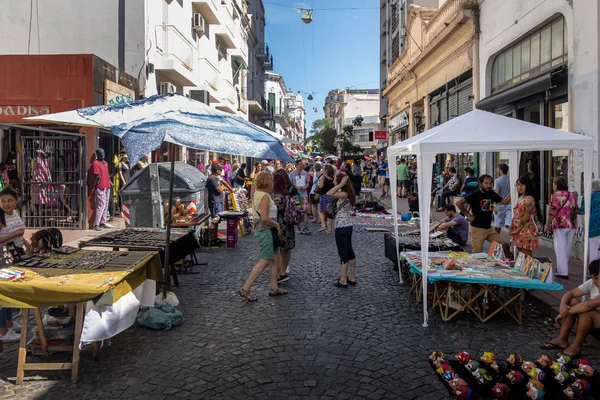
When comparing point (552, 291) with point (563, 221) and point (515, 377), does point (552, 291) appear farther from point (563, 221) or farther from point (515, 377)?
point (515, 377)

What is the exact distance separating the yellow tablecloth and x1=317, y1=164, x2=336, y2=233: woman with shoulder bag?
6.24m

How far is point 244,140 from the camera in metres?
5.82

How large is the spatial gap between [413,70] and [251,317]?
20.9 m

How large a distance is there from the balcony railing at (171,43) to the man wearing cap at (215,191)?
690cm

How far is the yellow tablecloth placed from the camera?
421 cm

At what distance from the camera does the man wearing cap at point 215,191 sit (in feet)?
42.6

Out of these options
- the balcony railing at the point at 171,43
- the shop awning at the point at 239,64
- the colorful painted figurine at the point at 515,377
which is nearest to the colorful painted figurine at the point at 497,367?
the colorful painted figurine at the point at 515,377

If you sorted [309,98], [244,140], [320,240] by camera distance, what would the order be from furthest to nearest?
[309,98]
[320,240]
[244,140]

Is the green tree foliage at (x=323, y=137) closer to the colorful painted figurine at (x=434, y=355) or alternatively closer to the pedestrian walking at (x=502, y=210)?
the pedestrian walking at (x=502, y=210)

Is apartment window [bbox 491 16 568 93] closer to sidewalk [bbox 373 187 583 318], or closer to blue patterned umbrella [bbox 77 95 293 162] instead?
sidewalk [bbox 373 187 583 318]

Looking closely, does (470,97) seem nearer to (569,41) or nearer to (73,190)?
(569,41)

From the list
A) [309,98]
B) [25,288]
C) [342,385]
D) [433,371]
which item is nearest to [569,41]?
[433,371]

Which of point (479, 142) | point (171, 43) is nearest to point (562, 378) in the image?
point (479, 142)

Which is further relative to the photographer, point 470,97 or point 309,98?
point 309,98
